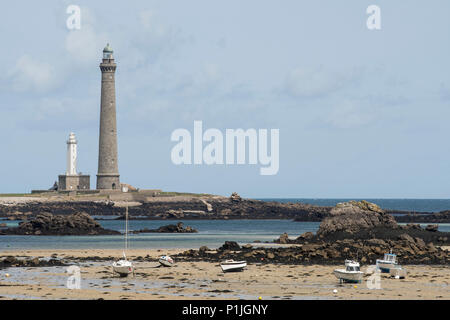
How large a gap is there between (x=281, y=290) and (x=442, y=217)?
310 ft

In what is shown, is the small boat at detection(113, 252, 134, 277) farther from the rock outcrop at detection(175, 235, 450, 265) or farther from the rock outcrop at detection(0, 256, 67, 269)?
the rock outcrop at detection(175, 235, 450, 265)

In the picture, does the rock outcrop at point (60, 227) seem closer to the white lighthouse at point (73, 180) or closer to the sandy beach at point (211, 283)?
the sandy beach at point (211, 283)

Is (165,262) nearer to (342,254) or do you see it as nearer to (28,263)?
(28,263)

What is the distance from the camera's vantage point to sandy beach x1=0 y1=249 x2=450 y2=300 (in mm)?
34000

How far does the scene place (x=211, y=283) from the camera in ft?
126

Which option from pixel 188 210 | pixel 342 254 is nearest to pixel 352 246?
pixel 342 254

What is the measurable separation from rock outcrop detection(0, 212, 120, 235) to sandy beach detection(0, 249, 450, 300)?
3519cm

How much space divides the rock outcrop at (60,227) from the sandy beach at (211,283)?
35.2 metres

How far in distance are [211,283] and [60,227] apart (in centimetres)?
4800

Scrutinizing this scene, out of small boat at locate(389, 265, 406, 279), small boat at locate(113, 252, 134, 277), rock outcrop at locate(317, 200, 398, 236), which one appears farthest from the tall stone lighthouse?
small boat at locate(389, 265, 406, 279)

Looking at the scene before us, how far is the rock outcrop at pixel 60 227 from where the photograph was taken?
271ft

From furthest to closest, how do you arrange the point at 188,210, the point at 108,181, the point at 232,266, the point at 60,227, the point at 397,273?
the point at 188,210 → the point at 108,181 → the point at 60,227 → the point at 232,266 → the point at 397,273

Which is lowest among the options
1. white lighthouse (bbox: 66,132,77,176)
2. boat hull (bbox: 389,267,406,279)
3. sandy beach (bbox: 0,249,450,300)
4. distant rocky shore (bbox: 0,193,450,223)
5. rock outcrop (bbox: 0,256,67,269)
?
sandy beach (bbox: 0,249,450,300)

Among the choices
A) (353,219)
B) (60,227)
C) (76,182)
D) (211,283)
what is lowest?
(211,283)
